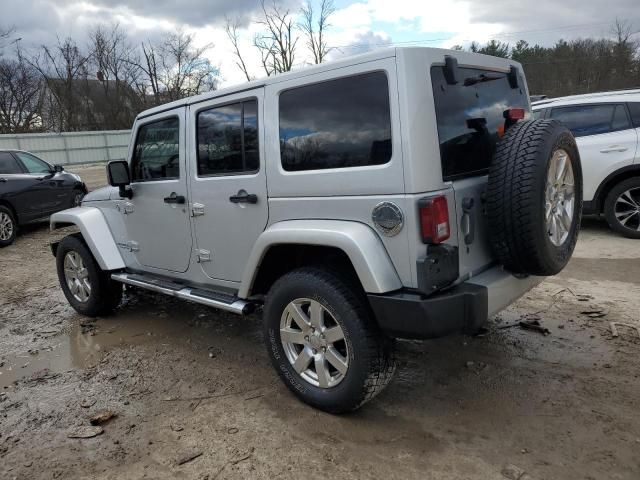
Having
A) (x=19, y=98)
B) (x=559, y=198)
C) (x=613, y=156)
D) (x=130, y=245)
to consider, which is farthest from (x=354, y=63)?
(x=19, y=98)

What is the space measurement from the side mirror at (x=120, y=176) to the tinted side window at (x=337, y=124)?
186cm

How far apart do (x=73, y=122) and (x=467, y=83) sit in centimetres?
4221

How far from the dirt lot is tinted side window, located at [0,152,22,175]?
18.2 feet

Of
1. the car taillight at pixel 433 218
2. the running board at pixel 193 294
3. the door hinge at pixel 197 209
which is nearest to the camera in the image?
the car taillight at pixel 433 218

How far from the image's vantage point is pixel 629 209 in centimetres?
658

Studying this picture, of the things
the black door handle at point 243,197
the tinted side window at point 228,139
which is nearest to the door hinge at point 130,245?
the tinted side window at point 228,139

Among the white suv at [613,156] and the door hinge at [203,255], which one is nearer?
the door hinge at [203,255]

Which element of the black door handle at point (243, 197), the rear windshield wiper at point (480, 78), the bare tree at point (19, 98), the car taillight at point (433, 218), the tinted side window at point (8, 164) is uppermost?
the bare tree at point (19, 98)

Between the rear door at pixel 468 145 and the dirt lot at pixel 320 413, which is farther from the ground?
the rear door at pixel 468 145

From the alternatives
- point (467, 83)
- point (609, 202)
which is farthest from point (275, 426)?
point (609, 202)

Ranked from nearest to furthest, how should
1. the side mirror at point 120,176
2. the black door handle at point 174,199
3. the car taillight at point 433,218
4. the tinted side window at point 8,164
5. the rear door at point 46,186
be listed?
the car taillight at point 433,218 < the black door handle at point 174,199 < the side mirror at point 120,176 < the tinted side window at point 8,164 < the rear door at point 46,186

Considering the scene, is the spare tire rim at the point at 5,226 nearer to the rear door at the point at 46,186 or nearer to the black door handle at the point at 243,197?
the rear door at the point at 46,186

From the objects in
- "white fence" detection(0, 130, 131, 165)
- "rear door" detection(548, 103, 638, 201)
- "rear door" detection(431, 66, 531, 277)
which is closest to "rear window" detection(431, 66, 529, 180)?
"rear door" detection(431, 66, 531, 277)

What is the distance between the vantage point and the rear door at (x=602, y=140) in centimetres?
650
